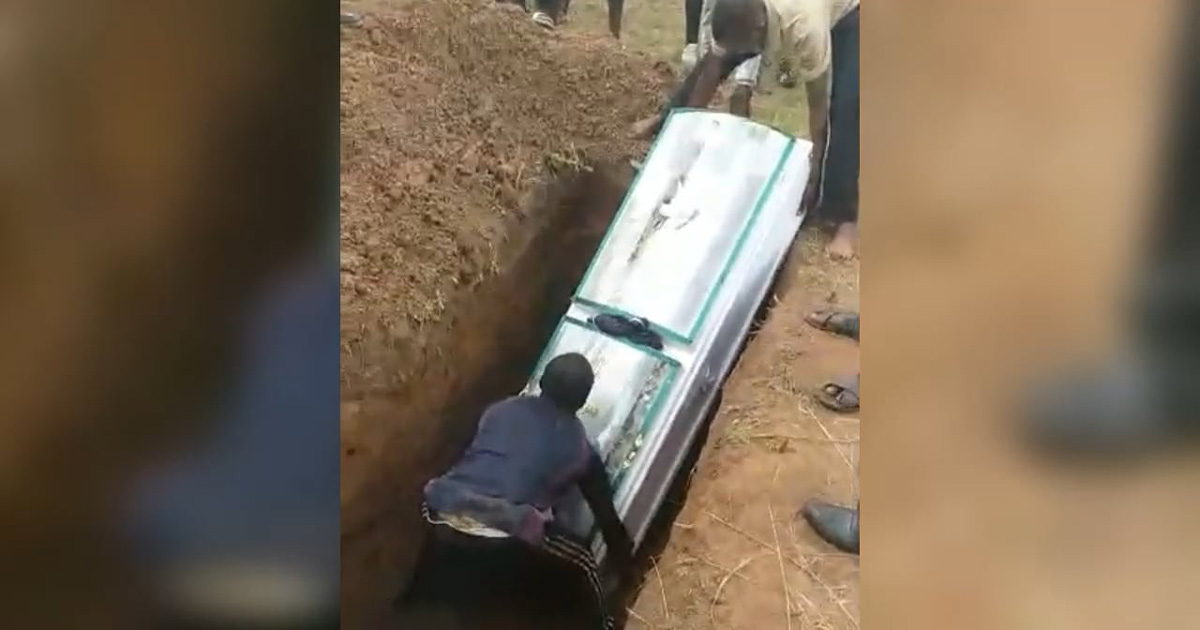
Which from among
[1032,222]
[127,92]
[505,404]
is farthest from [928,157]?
[127,92]

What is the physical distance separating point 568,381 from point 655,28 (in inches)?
15.1

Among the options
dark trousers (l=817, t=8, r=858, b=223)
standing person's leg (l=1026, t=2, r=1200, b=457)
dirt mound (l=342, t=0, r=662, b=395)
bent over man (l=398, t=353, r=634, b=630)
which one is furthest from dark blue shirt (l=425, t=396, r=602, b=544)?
standing person's leg (l=1026, t=2, r=1200, b=457)

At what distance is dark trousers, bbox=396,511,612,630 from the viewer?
1.01 metres

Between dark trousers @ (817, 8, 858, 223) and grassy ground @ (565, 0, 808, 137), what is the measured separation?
0.03 metres

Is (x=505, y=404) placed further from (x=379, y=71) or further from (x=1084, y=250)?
(x=1084, y=250)

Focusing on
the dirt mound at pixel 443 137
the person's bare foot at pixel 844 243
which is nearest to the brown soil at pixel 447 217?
the dirt mound at pixel 443 137

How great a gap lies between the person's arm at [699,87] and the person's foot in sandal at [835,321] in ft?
0.83

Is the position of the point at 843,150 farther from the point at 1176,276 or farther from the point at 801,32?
the point at 1176,276

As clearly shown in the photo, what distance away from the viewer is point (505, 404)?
1.04m

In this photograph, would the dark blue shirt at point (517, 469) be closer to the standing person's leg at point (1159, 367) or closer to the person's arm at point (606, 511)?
the person's arm at point (606, 511)

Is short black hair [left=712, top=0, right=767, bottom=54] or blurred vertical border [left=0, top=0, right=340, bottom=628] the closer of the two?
blurred vertical border [left=0, top=0, right=340, bottom=628]

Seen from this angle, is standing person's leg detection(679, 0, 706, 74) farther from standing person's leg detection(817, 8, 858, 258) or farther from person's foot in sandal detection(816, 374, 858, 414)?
person's foot in sandal detection(816, 374, 858, 414)

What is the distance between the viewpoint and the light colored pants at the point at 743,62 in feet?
3.50

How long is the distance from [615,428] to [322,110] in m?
0.44
